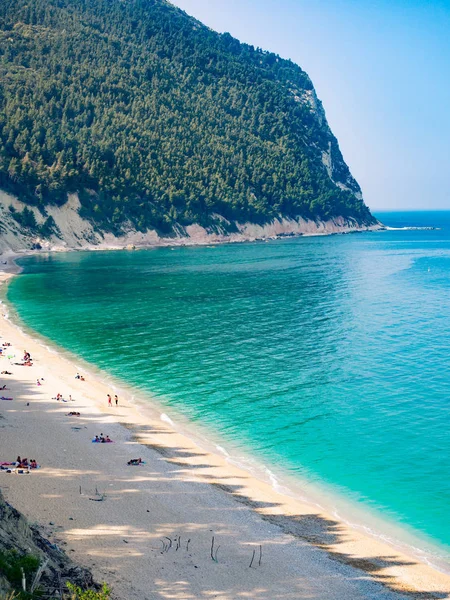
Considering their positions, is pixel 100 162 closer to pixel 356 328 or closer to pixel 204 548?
pixel 356 328

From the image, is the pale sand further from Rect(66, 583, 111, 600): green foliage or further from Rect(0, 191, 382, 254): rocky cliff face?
Rect(0, 191, 382, 254): rocky cliff face

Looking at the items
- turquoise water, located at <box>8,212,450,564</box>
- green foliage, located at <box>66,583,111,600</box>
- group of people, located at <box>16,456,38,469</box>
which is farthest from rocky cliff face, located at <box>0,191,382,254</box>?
green foliage, located at <box>66,583,111,600</box>

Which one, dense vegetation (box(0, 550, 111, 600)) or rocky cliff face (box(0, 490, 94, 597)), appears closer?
dense vegetation (box(0, 550, 111, 600))

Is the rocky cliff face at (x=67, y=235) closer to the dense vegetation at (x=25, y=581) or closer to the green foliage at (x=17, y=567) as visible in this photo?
the green foliage at (x=17, y=567)

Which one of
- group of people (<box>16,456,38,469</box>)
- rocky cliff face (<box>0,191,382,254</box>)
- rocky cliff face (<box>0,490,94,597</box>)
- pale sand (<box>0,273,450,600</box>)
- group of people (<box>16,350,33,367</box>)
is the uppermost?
rocky cliff face (<box>0,191,382,254</box>)

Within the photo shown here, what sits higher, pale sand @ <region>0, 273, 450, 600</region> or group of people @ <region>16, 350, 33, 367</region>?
pale sand @ <region>0, 273, 450, 600</region>

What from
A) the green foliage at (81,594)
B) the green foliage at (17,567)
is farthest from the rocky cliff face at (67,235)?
the green foliage at (81,594)

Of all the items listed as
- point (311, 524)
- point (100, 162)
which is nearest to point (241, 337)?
point (311, 524)

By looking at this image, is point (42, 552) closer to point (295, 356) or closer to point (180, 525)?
point (180, 525)
